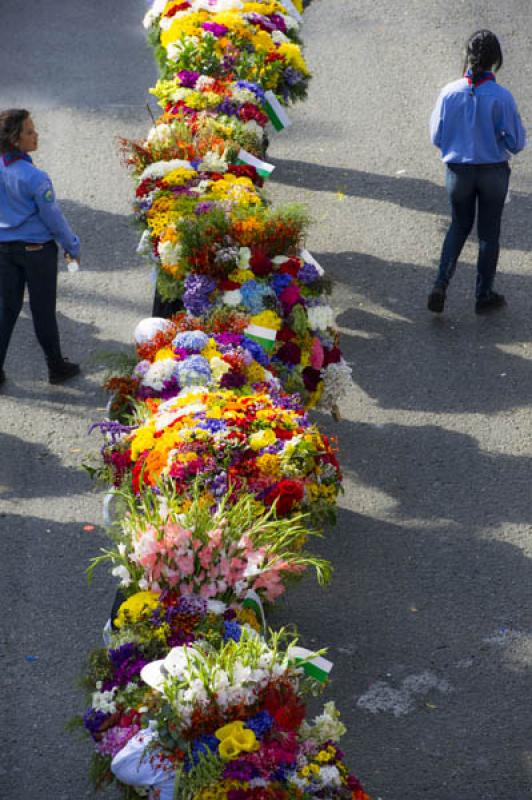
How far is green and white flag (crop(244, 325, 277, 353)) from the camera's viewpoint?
6176mm

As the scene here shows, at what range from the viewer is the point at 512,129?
7.41 meters

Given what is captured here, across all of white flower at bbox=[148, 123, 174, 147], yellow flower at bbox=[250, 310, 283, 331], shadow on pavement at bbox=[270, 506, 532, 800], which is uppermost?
white flower at bbox=[148, 123, 174, 147]

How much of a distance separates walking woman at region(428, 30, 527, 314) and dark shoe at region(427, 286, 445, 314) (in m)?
0.05

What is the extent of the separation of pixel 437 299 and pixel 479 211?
0.64 meters

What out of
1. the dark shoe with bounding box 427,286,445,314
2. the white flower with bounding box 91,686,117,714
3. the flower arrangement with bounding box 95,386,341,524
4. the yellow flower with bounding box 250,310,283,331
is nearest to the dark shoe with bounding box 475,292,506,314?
the dark shoe with bounding box 427,286,445,314

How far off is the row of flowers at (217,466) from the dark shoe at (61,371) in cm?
104

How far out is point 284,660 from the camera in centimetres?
421

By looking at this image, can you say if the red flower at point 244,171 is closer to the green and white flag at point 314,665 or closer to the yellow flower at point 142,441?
the yellow flower at point 142,441

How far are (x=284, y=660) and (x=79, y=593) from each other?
2.08m

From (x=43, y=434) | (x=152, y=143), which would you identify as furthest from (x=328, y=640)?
(x=152, y=143)

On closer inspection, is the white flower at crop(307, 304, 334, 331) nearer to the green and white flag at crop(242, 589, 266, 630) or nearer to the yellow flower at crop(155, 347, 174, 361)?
the yellow flower at crop(155, 347, 174, 361)

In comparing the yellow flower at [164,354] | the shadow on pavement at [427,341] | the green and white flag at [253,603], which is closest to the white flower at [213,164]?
the shadow on pavement at [427,341]

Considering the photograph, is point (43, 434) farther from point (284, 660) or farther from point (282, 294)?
point (284, 660)

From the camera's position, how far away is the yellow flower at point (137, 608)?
4.52m
